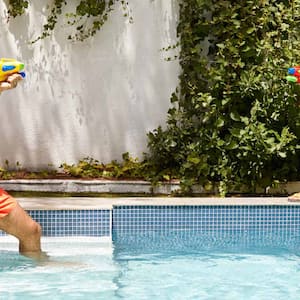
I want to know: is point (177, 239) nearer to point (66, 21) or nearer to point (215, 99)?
point (215, 99)

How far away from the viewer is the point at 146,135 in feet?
27.6

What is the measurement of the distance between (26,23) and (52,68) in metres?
0.55

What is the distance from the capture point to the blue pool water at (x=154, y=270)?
14.4 feet

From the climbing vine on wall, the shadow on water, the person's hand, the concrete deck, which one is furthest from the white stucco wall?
the person's hand

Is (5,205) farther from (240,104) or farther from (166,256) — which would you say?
(240,104)

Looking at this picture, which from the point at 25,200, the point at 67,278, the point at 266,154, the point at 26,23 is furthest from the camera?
the point at 26,23

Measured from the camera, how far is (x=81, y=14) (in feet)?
26.9

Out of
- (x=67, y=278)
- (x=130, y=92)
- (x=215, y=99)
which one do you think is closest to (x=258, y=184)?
(x=215, y=99)

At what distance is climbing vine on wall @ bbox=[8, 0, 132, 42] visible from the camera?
26.9 ft

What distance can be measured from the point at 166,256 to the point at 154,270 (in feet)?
1.50

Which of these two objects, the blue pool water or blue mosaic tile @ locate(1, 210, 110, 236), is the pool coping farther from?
blue mosaic tile @ locate(1, 210, 110, 236)

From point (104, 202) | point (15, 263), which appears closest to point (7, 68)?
point (15, 263)

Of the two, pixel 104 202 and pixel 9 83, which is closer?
pixel 9 83

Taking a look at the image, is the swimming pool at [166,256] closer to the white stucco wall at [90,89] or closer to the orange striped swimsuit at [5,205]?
the orange striped swimsuit at [5,205]
